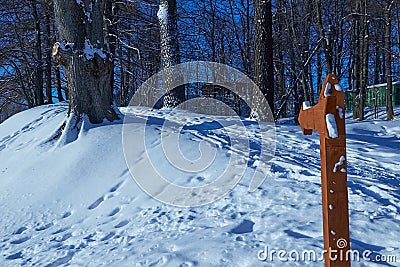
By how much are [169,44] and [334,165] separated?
6.06 metres

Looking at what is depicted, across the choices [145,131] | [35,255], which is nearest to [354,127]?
[145,131]

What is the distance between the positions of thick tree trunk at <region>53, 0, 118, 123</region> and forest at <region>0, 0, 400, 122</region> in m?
0.01

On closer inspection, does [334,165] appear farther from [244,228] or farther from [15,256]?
[15,256]

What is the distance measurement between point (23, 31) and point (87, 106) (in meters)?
10.2

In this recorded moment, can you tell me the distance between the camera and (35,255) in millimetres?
2701

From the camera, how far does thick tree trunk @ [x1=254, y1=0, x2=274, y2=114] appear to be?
6098mm

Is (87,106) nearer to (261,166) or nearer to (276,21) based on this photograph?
(261,166)

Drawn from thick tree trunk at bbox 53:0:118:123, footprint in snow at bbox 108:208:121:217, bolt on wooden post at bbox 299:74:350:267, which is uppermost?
thick tree trunk at bbox 53:0:118:123

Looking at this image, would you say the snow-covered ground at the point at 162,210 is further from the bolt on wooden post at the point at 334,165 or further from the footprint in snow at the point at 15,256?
the bolt on wooden post at the point at 334,165

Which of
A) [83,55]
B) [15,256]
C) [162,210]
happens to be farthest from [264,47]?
[15,256]

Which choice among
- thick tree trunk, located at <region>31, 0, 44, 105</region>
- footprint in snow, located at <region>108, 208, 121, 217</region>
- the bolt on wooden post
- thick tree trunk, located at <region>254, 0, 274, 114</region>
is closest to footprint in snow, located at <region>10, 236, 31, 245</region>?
footprint in snow, located at <region>108, 208, 121, 217</region>

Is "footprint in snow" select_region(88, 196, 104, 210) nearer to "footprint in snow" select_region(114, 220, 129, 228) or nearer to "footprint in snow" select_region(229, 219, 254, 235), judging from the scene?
"footprint in snow" select_region(114, 220, 129, 228)

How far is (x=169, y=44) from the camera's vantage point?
280 inches

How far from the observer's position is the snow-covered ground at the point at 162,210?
2.35 metres
